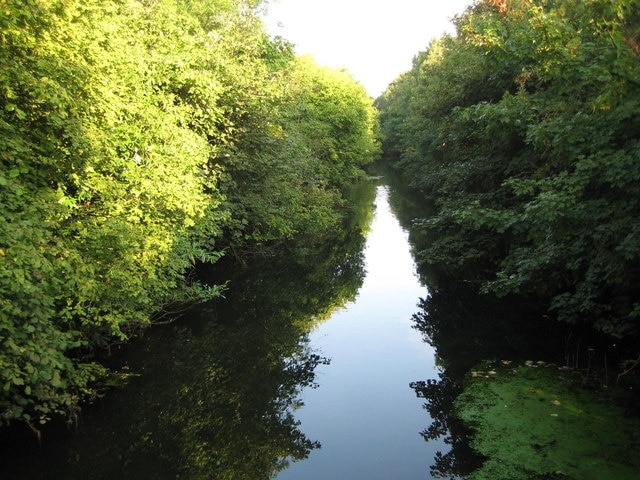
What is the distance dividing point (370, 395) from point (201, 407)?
3.56 metres

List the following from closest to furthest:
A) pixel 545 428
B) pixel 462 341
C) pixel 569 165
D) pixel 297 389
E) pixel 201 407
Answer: pixel 545 428 → pixel 201 407 → pixel 297 389 → pixel 569 165 → pixel 462 341

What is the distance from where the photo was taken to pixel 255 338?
43.7 ft

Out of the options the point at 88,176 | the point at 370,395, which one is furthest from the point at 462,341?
the point at 88,176

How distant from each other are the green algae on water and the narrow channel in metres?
0.98

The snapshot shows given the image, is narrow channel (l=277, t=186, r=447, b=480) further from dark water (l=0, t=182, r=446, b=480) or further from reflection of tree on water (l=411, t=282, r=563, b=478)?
reflection of tree on water (l=411, t=282, r=563, b=478)

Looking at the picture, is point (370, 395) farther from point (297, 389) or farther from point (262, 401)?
point (262, 401)

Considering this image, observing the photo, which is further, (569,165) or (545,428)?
(569,165)

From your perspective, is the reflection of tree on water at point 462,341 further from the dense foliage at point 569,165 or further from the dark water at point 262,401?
the dense foliage at point 569,165

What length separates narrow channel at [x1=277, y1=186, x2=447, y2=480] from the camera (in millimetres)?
8039

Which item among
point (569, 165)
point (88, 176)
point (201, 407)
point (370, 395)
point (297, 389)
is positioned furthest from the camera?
point (569, 165)

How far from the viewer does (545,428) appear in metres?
8.06

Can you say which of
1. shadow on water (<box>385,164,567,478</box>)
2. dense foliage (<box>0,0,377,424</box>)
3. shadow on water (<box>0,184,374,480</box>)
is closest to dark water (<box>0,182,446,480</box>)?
shadow on water (<box>0,184,374,480</box>)

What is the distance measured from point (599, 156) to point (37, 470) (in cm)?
1093

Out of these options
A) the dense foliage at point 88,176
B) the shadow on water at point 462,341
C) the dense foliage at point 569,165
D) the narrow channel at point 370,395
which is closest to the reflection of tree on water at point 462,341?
the shadow on water at point 462,341
